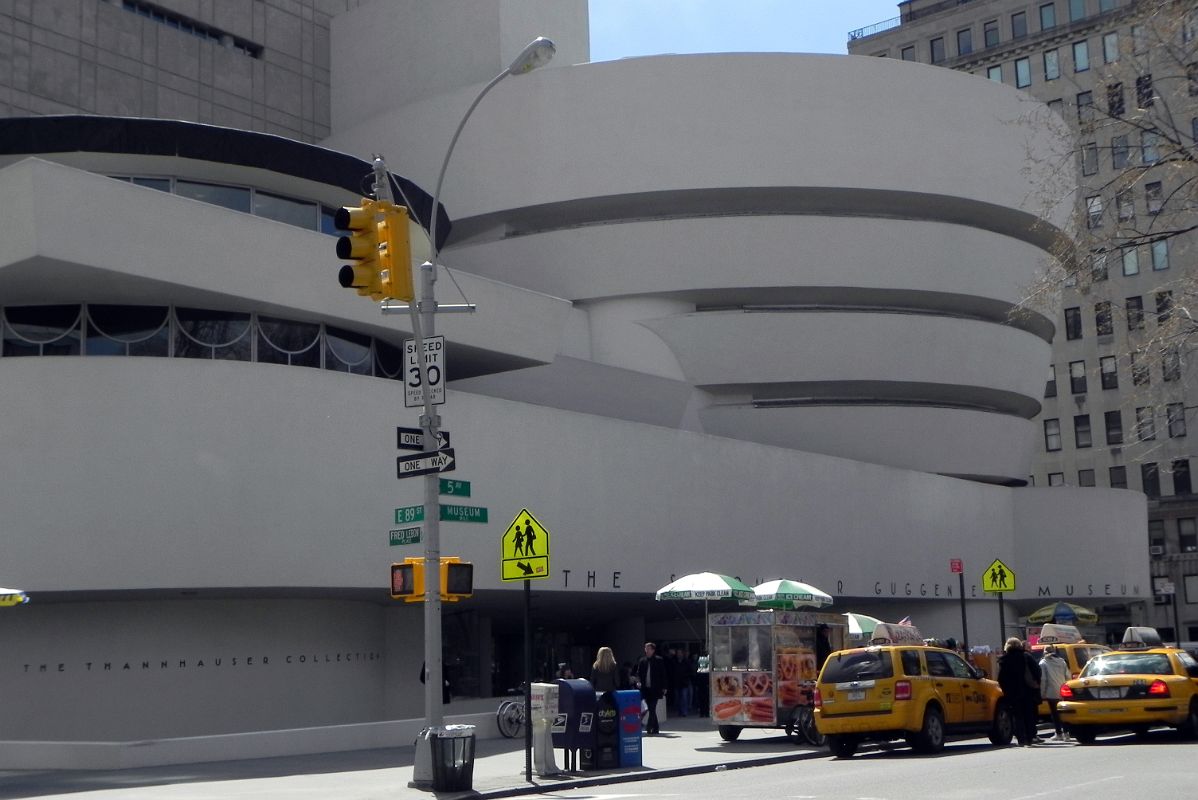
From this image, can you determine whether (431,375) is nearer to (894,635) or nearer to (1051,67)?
(894,635)

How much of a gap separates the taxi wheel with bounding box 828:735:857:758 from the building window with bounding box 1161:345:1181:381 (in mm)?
7361

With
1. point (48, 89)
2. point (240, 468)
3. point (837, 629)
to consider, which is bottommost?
point (837, 629)

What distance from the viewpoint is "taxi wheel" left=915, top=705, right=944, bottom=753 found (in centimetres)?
2109

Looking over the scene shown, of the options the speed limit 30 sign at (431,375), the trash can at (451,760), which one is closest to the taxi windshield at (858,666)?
the trash can at (451,760)

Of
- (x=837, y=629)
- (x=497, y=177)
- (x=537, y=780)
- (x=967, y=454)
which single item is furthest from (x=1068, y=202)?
(x=537, y=780)

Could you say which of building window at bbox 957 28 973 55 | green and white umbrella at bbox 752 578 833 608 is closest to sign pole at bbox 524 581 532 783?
green and white umbrella at bbox 752 578 833 608

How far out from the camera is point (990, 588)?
32188mm

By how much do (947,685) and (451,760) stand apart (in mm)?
8444

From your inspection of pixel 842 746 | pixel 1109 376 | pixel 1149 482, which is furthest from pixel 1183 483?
pixel 842 746

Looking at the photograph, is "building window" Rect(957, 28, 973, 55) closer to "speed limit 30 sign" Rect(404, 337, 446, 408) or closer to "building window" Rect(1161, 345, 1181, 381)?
"building window" Rect(1161, 345, 1181, 381)

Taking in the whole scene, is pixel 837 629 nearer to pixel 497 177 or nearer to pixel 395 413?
pixel 395 413

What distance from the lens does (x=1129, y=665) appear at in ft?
73.7

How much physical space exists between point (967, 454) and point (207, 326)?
29043 mm

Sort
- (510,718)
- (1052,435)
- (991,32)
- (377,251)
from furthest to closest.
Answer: (991,32), (1052,435), (510,718), (377,251)
